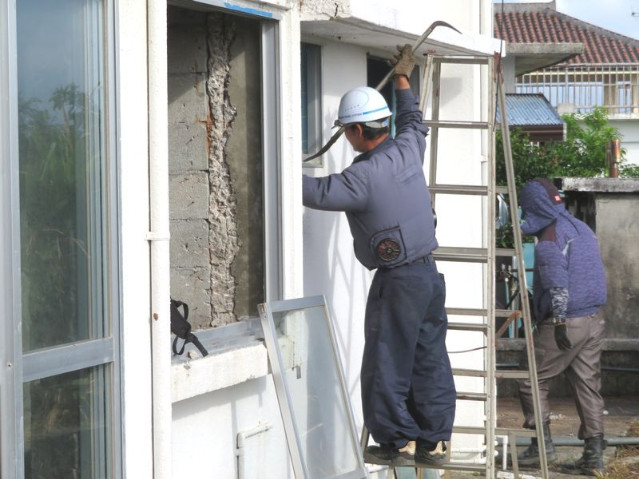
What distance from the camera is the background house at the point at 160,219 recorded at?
3.49m

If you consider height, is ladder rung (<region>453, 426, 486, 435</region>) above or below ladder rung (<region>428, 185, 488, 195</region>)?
below

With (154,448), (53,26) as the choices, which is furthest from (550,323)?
(53,26)

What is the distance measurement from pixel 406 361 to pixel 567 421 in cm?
480

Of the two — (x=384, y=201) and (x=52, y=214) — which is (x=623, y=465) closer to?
(x=384, y=201)

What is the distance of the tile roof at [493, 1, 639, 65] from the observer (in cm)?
4172

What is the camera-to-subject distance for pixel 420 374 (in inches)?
211

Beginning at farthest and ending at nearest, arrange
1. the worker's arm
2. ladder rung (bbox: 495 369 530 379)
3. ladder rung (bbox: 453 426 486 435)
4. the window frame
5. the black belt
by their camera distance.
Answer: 1. ladder rung (bbox: 495 369 530 379)
2. ladder rung (bbox: 453 426 486 435)
3. the window frame
4. the worker's arm
5. the black belt

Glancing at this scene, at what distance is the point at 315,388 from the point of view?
5109 millimetres

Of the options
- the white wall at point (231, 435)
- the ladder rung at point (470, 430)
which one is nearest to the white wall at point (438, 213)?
the ladder rung at point (470, 430)

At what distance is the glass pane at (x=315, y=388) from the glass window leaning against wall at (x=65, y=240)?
1.11 meters

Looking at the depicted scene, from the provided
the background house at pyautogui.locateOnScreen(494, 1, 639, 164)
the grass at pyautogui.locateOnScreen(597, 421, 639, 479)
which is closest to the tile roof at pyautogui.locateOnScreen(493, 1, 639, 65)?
the background house at pyautogui.locateOnScreen(494, 1, 639, 164)

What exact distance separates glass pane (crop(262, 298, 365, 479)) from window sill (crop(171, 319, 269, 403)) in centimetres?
11

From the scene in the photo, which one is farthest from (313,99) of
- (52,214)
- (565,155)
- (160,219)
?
(565,155)

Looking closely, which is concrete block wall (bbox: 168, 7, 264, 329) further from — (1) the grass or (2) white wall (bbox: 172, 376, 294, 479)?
(1) the grass
